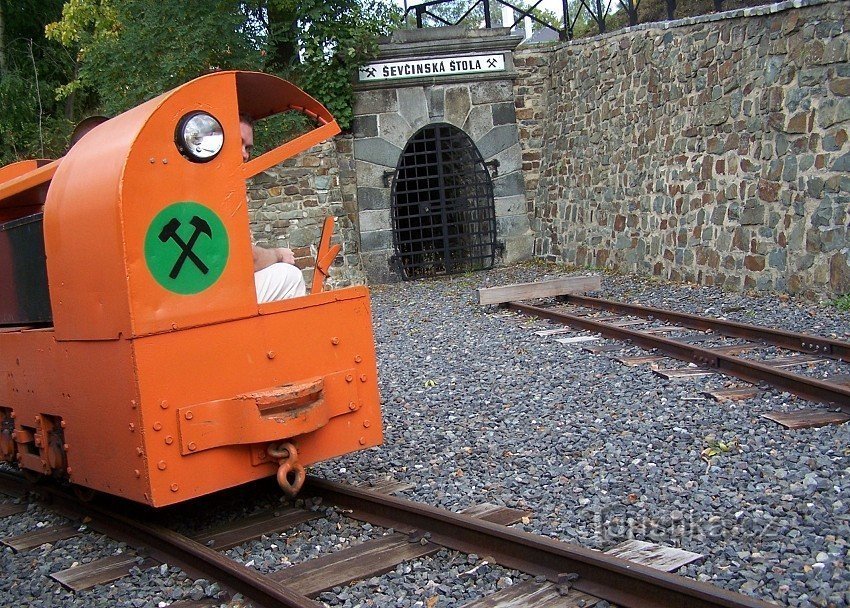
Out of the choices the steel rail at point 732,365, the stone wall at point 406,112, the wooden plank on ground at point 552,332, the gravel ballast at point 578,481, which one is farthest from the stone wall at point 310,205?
the gravel ballast at point 578,481

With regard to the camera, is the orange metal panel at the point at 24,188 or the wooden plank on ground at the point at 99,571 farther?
the orange metal panel at the point at 24,188

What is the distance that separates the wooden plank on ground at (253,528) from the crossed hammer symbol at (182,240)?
1255 mm

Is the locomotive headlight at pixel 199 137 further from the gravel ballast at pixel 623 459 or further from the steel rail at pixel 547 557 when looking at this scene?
the gravel ballast at pixel 623 459

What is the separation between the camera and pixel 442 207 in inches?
658

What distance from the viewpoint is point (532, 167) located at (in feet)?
57.5

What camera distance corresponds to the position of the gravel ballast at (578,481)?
3.50m

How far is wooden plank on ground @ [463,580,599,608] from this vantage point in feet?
10.5

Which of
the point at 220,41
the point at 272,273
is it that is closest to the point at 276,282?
the point at 272,273

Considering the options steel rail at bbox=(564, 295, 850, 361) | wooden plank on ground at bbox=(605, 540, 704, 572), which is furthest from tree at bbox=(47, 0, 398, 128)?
wooden plank on ground at bbox=(605, 540, 704, 572)

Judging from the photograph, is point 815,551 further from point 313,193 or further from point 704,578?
point 313,193

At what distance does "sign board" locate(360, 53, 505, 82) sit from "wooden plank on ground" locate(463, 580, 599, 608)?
13832mm

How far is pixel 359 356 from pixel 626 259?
10.4 meters

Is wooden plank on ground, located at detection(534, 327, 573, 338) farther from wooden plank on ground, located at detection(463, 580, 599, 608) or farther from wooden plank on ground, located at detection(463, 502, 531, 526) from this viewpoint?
wooden plank on ground, located at detection(463, 580, 599, 608)

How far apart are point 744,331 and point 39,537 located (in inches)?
232
